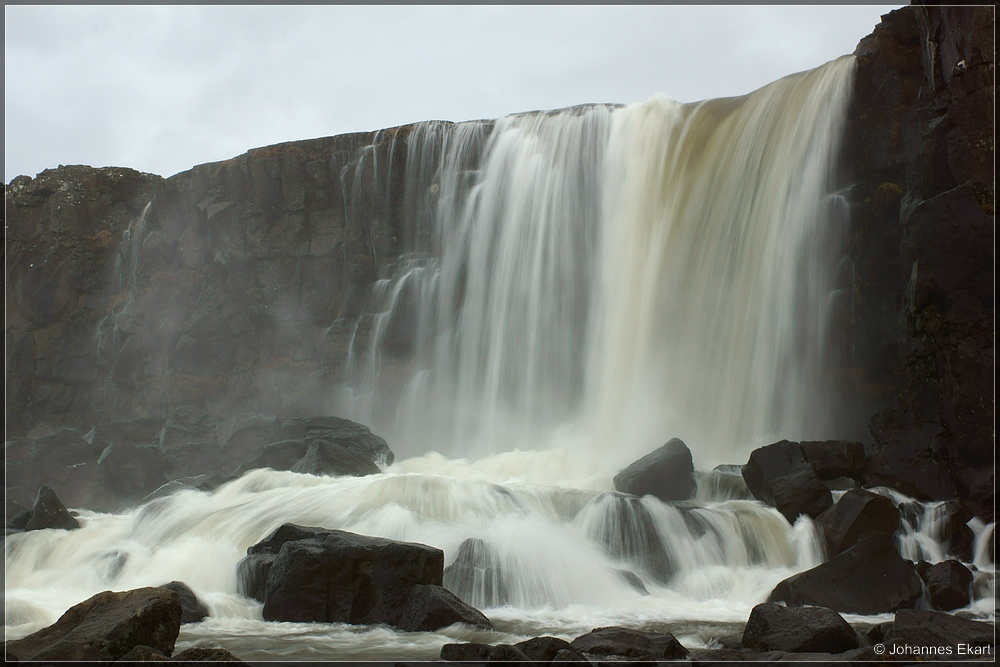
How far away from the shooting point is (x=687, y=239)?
2030 centimetres

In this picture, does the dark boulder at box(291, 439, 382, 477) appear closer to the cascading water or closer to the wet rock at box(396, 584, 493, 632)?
the cascading water

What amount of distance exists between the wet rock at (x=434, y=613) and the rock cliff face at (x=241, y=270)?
11788 millimetres

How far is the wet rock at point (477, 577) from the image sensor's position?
10.1 meters

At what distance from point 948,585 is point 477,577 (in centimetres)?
588

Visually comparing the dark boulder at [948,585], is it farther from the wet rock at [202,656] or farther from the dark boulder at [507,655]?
the wet rock at [202,656]

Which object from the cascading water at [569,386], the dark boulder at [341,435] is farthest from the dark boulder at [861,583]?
the dark boulder at [341,435]

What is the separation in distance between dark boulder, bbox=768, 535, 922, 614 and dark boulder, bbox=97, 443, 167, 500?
1762 centimetres

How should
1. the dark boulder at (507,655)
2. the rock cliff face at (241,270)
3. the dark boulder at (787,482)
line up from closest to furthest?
the dark boulder at (507,655)
the dark boulder at (787,482)
the rock cliff face at (241,270)

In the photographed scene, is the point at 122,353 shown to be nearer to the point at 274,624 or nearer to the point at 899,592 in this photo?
the point at 274,624

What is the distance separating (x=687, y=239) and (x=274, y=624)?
1468 centimetres

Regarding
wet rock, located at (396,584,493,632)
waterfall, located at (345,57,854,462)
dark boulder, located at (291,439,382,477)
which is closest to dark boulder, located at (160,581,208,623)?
wet rock, located at (396,584,493,632)

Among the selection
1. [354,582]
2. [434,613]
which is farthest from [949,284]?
[354,582]

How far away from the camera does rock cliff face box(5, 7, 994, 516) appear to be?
17.3 metres

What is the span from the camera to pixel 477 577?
10.3m
